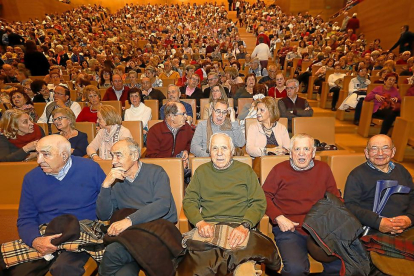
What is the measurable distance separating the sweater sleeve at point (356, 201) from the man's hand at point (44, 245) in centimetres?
179

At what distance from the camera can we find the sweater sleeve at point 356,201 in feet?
6.07

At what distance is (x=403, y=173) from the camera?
201 cm

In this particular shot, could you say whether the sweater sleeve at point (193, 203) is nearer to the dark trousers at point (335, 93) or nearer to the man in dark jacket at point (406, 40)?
the dark trousers at point (335, 93)

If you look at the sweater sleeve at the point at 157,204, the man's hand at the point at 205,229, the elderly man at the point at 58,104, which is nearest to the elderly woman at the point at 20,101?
the elderly man at the point at 58,104

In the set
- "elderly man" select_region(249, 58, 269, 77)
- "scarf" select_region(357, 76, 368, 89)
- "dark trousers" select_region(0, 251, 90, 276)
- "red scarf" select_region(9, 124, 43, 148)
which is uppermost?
"elderly man" select_region(249, 58, 269, 77)

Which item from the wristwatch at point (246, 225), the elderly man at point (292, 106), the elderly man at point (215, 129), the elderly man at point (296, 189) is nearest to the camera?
the wristwatch at point (246, 225)

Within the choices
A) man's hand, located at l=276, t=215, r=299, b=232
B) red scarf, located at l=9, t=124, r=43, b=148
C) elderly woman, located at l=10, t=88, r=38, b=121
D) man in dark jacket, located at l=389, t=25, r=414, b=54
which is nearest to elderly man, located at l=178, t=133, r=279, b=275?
man's hand, located at l=276, t=215, r=299, b=232

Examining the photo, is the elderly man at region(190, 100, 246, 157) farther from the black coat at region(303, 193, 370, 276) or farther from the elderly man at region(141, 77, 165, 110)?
the elderly man at region(141, 77, 165, 110)

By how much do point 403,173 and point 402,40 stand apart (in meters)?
6.99

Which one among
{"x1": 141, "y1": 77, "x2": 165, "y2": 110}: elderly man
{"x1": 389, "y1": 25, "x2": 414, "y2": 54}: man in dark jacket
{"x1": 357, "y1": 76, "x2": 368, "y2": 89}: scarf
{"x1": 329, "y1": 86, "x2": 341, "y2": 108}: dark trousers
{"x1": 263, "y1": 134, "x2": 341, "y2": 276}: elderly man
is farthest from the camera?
{"x1": 389, "y1": 25, "x2": 414, "y2": 54}: man in dark jacket

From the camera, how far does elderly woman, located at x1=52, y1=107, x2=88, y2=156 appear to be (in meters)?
2.71

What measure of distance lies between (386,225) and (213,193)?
1.04m

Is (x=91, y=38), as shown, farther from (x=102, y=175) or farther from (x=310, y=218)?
(x=310, y=218)

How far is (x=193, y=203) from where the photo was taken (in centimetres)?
192
